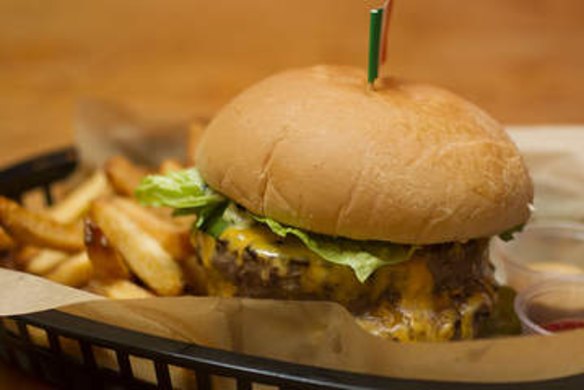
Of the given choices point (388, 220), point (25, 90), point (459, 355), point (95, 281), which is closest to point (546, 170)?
point (388, 220)

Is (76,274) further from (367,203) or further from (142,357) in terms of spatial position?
(367,203)

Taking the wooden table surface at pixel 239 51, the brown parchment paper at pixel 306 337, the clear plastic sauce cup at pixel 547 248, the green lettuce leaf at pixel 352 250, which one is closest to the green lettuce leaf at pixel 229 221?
the green lettuce leaf at pixel 352 250

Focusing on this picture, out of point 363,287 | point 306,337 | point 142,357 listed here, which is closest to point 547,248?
point 363,287

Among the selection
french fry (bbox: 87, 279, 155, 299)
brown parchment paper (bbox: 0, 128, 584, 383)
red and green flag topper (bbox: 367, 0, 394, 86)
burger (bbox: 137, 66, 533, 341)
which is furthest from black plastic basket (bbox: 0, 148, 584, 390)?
red and green flag topper (bbox: 367, 0, 394, 86)

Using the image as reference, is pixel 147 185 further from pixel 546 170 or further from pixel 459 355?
pixel 546 170

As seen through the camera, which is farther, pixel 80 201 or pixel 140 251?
pixel 80 201

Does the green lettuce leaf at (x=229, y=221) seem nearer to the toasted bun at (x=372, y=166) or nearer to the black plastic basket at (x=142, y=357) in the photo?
the toasted bun at (x=372, y=166)

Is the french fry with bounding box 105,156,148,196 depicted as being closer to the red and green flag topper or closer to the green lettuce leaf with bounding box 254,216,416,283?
the green lettuce leaf with bounding box 254,216,416,283
